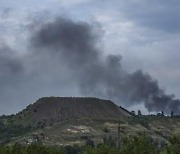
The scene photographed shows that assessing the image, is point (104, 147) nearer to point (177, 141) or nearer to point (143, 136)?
point (143, 136)

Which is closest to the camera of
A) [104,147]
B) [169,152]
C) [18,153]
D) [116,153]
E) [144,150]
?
[169,152]

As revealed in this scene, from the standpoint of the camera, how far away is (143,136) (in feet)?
270

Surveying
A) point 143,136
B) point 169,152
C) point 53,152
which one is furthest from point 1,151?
point 169,152

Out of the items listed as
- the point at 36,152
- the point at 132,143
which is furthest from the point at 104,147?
the point at 36,152

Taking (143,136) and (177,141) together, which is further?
(143,136)

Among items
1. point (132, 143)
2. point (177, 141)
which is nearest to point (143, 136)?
point (132, 143)

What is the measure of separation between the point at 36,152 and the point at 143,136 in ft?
99.5

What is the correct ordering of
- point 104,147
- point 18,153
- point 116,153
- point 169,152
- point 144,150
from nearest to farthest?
point 169,152
point 144,150
point 116,153
point 104,147
point 18,153

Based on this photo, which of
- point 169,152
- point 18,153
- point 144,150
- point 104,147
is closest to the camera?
point 169,152

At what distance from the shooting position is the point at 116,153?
3356 inches

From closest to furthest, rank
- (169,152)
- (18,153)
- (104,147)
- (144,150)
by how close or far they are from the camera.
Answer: (169,152)
(144,150)
(104,147)
(18,153)

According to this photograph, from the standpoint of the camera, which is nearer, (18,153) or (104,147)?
(104,147)

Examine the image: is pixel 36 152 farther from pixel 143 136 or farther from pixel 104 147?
pixel 143 136

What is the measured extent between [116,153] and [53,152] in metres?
24.4
